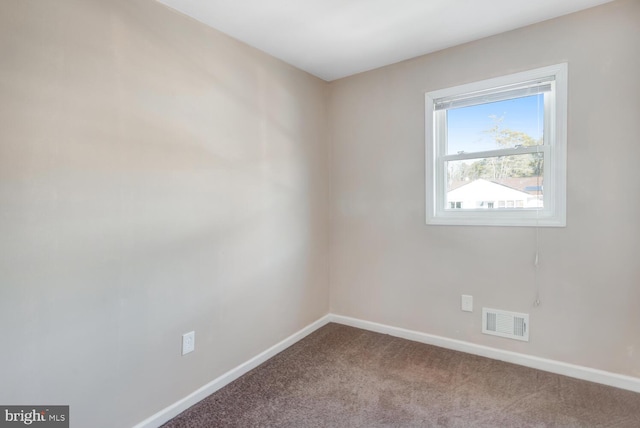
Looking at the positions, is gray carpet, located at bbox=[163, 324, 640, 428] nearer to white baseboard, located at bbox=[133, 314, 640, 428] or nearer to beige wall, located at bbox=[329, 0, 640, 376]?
white baseboard, located at bbox=[133, 314, 640, 428]

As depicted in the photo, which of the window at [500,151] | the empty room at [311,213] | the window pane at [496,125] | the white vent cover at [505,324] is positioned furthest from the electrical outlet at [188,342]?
the window pane at [496,125]

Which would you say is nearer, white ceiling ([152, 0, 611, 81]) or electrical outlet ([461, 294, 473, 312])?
white ceiling ([152, 0, 611, 81])

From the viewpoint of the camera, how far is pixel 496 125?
7.65 feet

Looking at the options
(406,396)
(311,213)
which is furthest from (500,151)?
(406,396)

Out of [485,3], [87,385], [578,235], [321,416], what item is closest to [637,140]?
[578,235]

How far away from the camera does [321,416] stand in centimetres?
175

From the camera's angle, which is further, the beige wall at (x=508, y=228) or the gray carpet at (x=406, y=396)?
the beige wall at (x=508, y=228)

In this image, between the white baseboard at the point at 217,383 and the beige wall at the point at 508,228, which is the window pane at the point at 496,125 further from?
the white baseboard at the point at 217,383

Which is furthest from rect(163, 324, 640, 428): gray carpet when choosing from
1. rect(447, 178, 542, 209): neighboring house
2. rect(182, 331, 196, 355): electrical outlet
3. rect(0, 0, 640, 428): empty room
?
rect(447, 178, 542, 209): neighboring house

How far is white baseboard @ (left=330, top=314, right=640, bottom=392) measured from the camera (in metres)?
1.94

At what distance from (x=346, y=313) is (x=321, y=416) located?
1328 millimetres

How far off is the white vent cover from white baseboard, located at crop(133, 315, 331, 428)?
4.77ft

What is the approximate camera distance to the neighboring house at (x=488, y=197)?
2.22 m

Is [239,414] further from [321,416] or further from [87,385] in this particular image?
[87,385]
